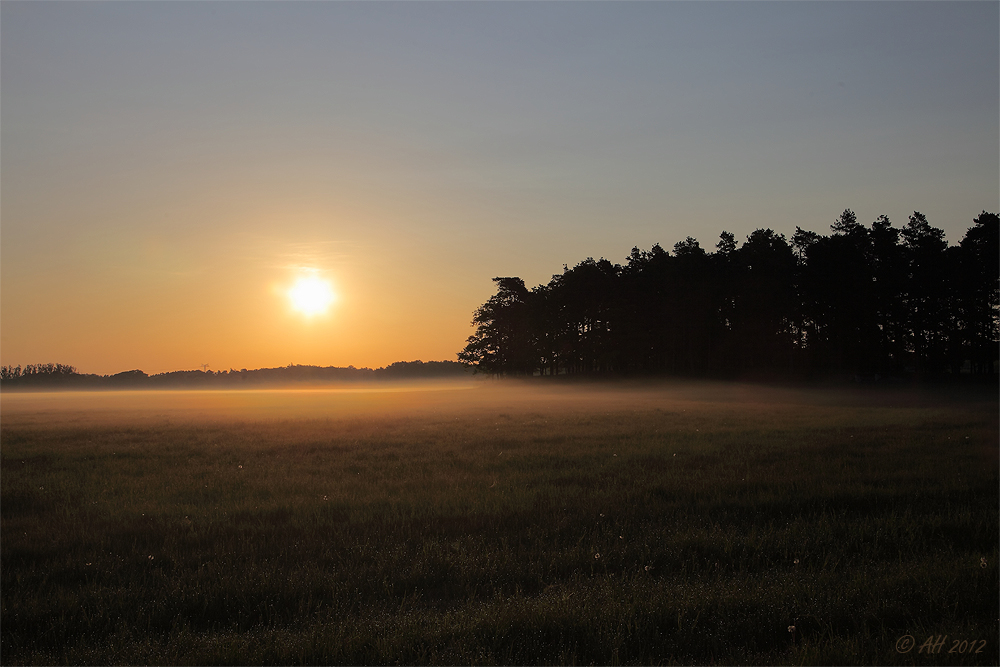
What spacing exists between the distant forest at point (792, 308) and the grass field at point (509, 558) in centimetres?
5348

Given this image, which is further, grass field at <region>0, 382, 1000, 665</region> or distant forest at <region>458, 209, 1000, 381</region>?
distant forest at <region>458, 209, 1000, 381</region>

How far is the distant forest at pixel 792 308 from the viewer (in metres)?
60.9

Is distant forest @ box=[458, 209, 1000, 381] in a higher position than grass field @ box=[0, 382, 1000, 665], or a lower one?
higher

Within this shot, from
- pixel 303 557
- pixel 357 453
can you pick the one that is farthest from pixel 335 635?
pixel 357 453

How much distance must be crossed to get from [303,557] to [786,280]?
68.3m

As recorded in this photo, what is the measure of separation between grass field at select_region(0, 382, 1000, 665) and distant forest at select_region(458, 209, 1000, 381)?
53.5 metres

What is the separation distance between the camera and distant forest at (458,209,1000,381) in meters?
60.9

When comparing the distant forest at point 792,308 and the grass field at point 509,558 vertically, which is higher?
the distant forest at point 792,308

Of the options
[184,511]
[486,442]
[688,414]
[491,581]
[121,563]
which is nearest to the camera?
[491,581]

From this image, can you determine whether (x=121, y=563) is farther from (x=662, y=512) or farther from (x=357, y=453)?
(x=357, y=453)

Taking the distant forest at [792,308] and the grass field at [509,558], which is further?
the distant forest at [792,308]

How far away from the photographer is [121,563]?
25.3 ft

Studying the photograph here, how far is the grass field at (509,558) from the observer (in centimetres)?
552

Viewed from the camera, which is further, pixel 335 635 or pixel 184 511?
pixel 184 511
